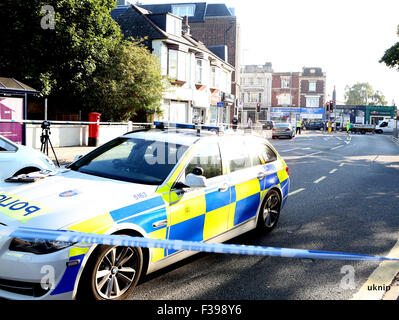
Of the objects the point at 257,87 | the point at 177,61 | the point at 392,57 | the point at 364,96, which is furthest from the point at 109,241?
the point at 364,96

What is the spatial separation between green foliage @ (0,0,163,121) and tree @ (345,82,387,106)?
106239 millimetres

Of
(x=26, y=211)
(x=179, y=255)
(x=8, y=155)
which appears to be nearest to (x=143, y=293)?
(x=179, y=255)

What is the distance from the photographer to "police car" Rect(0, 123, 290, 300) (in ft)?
10.1

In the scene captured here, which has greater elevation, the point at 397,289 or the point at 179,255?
the point at 179,255

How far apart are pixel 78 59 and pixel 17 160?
1466cm

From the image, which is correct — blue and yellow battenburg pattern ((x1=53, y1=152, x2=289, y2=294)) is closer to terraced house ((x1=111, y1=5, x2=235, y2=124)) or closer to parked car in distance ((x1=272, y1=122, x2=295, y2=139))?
terraced house ((x1=111, y1=5, x2=235, y2=124))

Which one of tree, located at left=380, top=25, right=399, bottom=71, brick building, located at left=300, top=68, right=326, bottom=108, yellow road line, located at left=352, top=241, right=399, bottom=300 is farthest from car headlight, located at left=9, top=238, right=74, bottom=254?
brick building, located at left=300, top=68, right=326, bottom=108

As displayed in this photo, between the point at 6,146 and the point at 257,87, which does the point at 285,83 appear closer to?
the point at 257,87

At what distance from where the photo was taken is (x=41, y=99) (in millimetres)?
22797

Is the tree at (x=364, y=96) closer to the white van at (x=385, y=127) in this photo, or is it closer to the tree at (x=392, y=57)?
the white van at (x=385, y=127)

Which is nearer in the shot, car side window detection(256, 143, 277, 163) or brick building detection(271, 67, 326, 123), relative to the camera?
car side window detection(256, 143, 277, 163)

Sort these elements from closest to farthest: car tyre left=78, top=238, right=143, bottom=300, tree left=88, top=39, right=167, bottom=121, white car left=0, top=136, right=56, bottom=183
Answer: car tyre left=78, top=238, right=143, bottom=300 < white car left=0, top=136, right=56, bottom=183 < tree left=88, top=39, right=167, bottom=121
